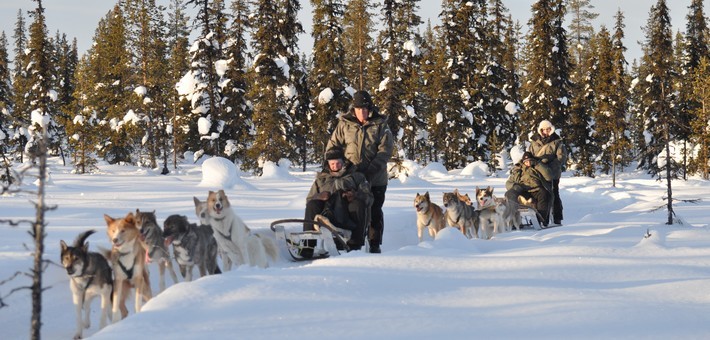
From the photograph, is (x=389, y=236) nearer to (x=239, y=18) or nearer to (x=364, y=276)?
(x=364, y=276)

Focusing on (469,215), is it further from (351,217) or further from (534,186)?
(351,217)

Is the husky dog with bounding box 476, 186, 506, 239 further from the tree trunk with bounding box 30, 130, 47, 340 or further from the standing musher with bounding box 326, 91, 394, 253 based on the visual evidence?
the tree trunk with bounding box 30, 130, 47, 340

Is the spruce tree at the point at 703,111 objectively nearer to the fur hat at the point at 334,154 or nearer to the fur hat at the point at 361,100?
the fur hat at the point at 361,100

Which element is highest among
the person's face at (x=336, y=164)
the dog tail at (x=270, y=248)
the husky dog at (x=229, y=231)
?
the person's face at (x=336, y=164)

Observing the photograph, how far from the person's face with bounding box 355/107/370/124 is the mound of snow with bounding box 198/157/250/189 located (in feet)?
31.7

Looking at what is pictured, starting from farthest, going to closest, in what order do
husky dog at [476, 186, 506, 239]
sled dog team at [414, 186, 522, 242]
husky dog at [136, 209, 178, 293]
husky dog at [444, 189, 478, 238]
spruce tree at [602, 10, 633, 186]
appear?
spruce tree at [602, 10, 633, 186] < husky dog at [476, 186, 506, 239] < husky dog at [444, 189, 478, 238] < sled dog team at [414, 186, 522, 242] < husky dog at [136, 209, 178, 293]

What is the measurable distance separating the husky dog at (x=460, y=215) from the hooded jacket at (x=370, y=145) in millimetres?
2155

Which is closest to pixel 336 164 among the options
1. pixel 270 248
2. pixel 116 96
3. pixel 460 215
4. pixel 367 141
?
pixel 367 141

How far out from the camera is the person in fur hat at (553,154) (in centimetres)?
1109

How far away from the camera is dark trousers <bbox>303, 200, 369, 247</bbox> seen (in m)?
7.08

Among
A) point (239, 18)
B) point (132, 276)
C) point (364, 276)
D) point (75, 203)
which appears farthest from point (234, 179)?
point (239, 18)

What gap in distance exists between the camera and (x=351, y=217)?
7.15m

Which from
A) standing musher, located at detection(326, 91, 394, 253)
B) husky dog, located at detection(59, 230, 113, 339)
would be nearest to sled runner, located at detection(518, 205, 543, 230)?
standing musher, located at detection(326, 91, 394, 253)

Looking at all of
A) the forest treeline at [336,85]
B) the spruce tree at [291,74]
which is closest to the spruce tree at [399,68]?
the forest treeline at [336,85]
